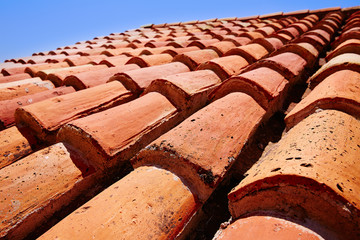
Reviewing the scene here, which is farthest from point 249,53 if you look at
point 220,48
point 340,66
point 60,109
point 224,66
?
point 60,109

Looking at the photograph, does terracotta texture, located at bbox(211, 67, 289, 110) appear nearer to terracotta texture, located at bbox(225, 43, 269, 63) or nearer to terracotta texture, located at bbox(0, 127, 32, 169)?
terracotta texture, located at bbox(225, 43, 269, 63)

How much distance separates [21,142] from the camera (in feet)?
4.63

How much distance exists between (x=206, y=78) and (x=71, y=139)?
1.29 meters

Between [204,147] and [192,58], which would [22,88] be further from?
[204,147]

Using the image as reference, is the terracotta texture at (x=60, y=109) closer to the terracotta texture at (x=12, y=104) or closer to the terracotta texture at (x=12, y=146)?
the terracotta texture at (x=12, y=146)

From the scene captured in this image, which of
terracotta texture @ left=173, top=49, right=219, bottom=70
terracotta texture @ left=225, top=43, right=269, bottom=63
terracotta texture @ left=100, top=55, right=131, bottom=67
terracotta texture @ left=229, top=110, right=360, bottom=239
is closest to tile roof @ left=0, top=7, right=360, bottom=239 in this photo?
terracotta texture @ left=229, top=110, right=360, bottom=239

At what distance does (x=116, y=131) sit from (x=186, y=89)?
69 centimetres

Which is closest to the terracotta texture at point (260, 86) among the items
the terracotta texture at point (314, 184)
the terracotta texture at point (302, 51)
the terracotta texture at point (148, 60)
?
the terracotta texture at point (314, 184)

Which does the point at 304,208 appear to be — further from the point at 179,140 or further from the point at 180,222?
the point at 179,140

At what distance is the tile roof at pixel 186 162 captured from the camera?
2.52 feet

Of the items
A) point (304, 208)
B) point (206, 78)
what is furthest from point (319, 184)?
point (206, 78)

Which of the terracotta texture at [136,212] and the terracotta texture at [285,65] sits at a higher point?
the terracotta texture at [285,65]

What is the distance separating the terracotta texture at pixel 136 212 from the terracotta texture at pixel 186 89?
0.77 m

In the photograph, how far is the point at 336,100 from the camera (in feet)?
4.05
